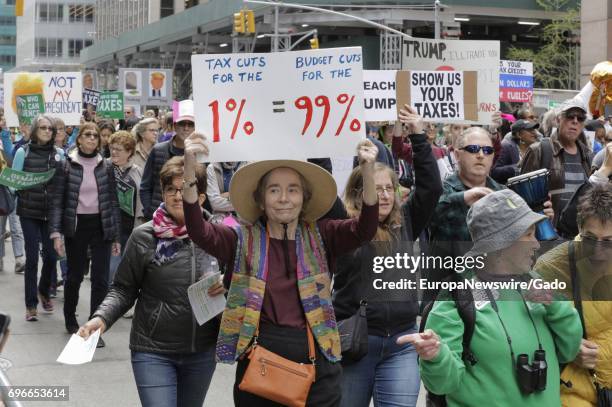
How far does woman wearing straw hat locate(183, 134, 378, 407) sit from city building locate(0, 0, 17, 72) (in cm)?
16723

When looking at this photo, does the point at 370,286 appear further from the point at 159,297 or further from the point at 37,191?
the point at 37,191

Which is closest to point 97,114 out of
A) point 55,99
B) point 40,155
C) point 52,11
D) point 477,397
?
point 55,99

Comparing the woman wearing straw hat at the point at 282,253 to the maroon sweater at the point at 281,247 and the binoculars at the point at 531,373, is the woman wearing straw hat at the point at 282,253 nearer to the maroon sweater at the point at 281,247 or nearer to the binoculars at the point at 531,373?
the maroon sweater at the point at 281,247

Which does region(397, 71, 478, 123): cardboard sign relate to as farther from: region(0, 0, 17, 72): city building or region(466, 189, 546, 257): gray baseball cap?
region(0, 0, 17, 72): city building

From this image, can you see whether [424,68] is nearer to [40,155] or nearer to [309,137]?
[40,155]

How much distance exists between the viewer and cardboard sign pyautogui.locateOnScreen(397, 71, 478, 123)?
851 cm

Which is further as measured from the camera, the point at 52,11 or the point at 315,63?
the point at 52,11

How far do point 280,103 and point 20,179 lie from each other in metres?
6.25

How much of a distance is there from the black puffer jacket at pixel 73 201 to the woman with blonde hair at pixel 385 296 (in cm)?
500

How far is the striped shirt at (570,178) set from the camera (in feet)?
27.0

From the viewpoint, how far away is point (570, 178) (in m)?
8.46

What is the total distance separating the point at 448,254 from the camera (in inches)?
201

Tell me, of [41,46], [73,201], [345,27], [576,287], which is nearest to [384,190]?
[576,287]

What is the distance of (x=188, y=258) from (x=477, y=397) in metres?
Answer: 2.07
